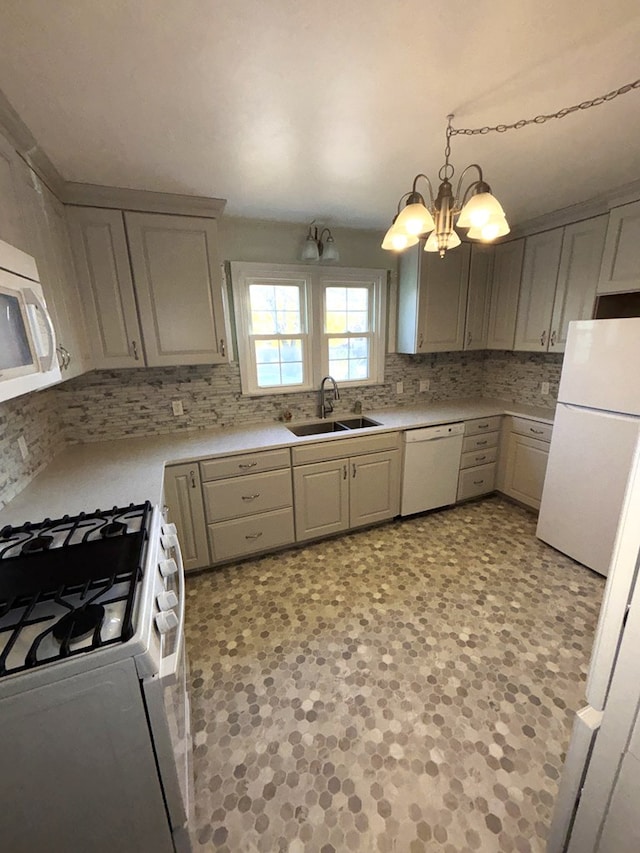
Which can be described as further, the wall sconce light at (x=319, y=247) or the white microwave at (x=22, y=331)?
the wall sconce light at (x=319, y=247)

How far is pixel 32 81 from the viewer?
1110mm

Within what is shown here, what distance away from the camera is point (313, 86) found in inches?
45.9

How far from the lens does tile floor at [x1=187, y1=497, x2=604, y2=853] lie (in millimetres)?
1180

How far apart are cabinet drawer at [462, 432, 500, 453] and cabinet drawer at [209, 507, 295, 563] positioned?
1665 mm

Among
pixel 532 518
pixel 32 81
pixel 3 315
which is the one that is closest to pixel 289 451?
pixel 3 315

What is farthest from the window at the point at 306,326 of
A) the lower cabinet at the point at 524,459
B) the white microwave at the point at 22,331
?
the white microwave at the point at 22,331

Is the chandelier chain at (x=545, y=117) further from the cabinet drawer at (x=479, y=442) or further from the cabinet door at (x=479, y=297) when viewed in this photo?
the cabinet drawer at (x=479, y=442)

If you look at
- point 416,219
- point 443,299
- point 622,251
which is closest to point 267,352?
point 443,299

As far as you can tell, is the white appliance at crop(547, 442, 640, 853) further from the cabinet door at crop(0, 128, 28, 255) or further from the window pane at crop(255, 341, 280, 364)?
the window pane at crop(255, 341, 280, 364)

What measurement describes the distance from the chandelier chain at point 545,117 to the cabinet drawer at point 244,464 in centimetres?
190

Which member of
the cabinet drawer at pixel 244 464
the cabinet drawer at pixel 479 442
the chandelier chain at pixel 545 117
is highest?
the chandelier chain at pixel 545 117

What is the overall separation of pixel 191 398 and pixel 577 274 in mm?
3029

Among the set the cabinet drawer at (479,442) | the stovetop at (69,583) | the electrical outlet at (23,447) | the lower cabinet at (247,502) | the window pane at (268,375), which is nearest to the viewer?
the stovetop at (69,583)

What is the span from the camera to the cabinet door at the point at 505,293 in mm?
2969
